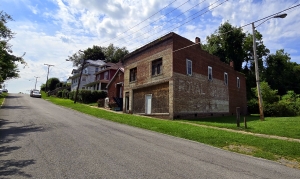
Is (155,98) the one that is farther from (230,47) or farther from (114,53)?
(114,53)

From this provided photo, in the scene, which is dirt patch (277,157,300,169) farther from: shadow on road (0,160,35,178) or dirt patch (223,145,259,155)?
shadow on road (0,160,35,178)

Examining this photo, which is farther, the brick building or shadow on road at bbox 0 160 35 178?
the brick building

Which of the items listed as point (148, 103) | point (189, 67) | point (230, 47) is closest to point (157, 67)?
point (189, 67)

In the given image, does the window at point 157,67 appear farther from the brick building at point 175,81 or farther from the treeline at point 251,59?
the treeline at point 251,59

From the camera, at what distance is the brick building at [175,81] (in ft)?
65.7

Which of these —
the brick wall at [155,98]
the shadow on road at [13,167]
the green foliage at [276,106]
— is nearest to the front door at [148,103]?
the brick wall at [155,98]

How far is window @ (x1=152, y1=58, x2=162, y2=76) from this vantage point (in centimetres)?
2176

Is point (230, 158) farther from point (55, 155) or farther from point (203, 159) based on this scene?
point (55, 155)

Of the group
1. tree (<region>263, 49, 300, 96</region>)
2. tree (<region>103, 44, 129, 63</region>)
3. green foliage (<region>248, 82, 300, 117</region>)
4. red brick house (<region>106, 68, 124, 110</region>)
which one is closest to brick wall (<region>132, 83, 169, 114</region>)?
red brick house (<region>106, 68, 124, 110</region>)

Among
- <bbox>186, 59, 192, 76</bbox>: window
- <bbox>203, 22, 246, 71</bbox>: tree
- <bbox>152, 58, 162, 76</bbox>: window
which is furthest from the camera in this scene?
<bbox>203, 22, 246, 71</bbox>: tree

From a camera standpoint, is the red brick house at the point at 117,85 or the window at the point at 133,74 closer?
the window at the point at 133,74

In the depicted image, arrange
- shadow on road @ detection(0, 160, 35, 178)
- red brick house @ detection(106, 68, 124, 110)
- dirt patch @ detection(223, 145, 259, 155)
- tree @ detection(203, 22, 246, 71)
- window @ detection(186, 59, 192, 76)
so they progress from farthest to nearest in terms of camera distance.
Answer: tree @ detection(203, 22, 246, 71)
red brick house @ detection(106, 68, 124, 110)
window @ detection(186, 59, 192, 76)
dirt patch @ detection(223, 145, 259, 155)
shadow on road @ detection(0, 160, 35, 178)

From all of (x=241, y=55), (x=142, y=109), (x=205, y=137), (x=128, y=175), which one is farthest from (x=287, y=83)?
(x=128, y=175)

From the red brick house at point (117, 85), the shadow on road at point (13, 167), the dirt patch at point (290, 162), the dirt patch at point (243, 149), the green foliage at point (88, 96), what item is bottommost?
the dirt patch at point (290, 162)
